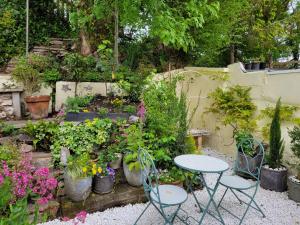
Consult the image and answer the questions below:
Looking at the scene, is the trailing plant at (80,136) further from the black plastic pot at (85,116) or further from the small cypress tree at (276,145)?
the small cypress tree at (276,145)

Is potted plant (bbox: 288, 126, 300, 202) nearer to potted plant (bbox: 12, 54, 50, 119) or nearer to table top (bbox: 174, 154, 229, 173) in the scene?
table top (bbox: 174, 154, 229, 173)

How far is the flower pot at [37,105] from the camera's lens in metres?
4.04

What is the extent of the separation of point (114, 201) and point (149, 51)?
3.78 meters

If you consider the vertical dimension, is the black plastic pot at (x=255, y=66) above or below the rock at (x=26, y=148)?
above

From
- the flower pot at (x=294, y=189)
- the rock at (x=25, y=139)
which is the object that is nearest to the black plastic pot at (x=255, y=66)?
the flower pot at (x=294, y=189)

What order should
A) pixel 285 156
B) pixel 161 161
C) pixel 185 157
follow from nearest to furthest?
1. pixel 185 157
2. pixel 161 161
3. pixel 285 156

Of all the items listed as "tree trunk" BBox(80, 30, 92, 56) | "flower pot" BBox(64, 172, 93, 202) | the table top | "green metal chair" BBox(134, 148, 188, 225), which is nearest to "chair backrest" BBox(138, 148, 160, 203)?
"green metal chair" BBox(134, 148, 188, 225)

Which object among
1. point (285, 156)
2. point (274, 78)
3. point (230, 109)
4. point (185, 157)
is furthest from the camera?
point (230, 109)

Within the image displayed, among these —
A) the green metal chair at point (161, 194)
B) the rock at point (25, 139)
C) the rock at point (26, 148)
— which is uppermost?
the rock at point (25, 139)

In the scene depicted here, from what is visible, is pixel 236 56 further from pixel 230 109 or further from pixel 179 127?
pixel 179 127

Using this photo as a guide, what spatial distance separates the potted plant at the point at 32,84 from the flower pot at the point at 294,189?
3.83 metres

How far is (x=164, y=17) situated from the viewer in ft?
14.5

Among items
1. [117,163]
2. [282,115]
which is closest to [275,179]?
[282,115]

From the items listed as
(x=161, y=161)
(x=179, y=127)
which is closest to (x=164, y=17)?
(x=179, y=127)
